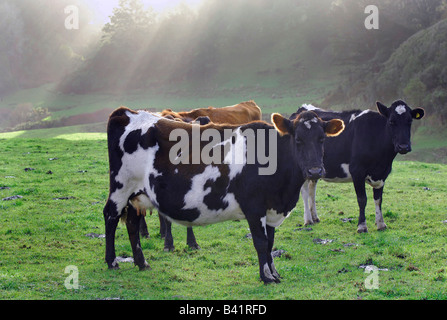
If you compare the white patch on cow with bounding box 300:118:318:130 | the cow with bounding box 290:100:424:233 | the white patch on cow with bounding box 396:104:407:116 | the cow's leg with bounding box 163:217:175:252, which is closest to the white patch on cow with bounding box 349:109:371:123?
the cow with bounding box 290:100:424:233

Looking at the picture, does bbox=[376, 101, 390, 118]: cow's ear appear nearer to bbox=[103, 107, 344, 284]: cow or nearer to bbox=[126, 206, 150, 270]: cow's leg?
bbox=[103, 107, 344, 284]: cow

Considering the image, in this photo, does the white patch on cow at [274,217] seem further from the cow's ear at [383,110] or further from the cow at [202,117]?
the cow's ear at [383,110]

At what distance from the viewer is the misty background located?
5206cm

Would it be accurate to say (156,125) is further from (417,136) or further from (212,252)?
(417,136)

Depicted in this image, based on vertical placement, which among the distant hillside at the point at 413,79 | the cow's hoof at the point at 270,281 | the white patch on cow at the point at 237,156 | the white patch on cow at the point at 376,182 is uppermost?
the distant hillside at the point at 413,79

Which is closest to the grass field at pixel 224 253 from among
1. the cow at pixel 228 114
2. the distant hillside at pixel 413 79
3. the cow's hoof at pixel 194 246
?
the cow's hoof at pixel 194 246

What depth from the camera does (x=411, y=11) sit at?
172 feet

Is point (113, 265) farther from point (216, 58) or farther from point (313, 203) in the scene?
point (216, 58)

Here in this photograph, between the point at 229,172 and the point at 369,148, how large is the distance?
5.63m

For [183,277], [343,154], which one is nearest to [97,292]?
[183,277]

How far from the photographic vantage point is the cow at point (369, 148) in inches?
489

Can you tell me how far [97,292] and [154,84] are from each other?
7775 centimetres

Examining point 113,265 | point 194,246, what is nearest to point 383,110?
point 194,246

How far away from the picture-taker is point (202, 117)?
1178 centimetres
